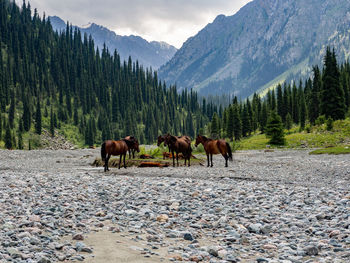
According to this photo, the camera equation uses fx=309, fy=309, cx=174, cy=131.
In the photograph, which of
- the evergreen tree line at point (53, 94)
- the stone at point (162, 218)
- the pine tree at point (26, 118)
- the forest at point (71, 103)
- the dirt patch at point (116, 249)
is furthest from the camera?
the evergreen tree line at point (53, 94)

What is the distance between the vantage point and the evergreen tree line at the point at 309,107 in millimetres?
71625

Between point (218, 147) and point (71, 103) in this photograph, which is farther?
point (71, 103)

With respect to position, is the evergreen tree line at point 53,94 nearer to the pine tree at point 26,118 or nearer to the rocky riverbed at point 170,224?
the pine tree at point 26,118

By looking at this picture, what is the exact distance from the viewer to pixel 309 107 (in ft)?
296

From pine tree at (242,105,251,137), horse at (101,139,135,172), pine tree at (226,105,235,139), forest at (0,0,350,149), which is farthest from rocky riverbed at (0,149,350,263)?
pine tree at (242,105,251,137)

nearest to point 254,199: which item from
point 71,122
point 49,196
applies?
point 49,196

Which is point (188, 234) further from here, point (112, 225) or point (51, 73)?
point (51, 73)

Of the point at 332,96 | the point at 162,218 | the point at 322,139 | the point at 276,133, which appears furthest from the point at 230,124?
the point at 162,218

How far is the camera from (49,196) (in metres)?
11.4

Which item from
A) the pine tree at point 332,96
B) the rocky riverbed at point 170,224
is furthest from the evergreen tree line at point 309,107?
the rocky riverbed at point 170,224

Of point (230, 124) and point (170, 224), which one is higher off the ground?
point (230, 124)

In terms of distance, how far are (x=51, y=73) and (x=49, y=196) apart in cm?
18435

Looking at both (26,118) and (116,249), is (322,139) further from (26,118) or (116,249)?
(26,118)

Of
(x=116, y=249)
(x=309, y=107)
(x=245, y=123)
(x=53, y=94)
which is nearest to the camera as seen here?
(x=116, y=249)
